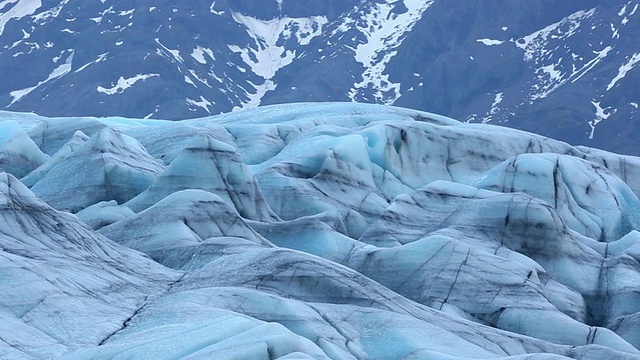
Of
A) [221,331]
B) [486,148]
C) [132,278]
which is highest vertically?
[221,331]

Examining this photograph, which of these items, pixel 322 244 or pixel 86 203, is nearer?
pixel 322 244

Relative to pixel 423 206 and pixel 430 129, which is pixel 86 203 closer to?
pixel 423 206

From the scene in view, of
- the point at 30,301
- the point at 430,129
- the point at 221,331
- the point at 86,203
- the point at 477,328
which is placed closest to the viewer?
the point at 221,331

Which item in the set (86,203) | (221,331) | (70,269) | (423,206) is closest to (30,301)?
(70,269)

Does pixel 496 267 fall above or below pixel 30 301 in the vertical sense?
below

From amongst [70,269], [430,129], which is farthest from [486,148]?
[70,269]

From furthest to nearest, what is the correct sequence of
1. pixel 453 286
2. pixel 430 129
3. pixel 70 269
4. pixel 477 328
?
pixel 430 129
pixel 453 286
pixel 477 328
pixel 70 269
